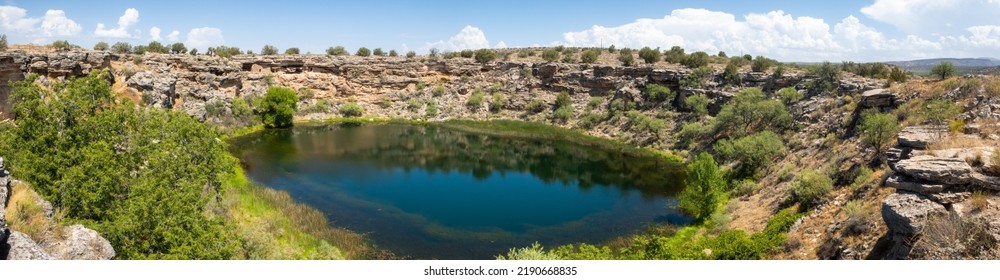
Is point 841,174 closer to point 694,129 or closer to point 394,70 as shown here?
point 694,129

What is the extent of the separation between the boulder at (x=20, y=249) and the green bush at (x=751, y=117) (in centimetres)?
4397

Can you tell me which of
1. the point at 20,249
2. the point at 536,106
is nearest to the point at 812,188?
the point at 20,249

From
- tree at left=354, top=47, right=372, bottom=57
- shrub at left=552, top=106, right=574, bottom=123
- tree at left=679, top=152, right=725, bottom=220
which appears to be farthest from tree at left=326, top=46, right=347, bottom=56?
tree at left=679, top=152, right=725, bottom=220

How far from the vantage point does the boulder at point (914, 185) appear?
15.1m

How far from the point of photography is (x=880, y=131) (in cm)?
2656

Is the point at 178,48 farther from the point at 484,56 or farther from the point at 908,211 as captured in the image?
the point at 908,211

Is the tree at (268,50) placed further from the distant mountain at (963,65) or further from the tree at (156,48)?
the distant mountain at (963,65)

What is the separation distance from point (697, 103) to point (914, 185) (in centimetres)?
3965

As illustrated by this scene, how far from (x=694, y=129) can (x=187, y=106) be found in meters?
51.7

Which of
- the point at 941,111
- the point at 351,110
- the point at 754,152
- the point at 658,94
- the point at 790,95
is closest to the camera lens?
the point at 941,111

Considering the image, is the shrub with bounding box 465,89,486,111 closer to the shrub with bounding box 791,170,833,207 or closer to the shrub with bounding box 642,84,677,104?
the shrub with bounding box 642,84,677,104

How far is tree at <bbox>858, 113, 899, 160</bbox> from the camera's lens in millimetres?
26328

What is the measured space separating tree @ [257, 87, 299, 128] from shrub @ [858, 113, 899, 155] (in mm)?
56487

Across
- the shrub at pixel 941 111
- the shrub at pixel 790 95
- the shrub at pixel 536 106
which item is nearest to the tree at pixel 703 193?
the shrub at pixel 941 111
